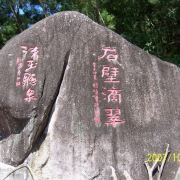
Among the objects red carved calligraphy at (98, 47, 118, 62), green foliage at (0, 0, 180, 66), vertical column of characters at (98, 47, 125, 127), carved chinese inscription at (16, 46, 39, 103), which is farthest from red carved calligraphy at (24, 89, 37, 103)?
green foliage at (0, 0, 180, 66)

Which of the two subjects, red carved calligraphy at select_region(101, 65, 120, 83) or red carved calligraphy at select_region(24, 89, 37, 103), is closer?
red carved calligraphy at select_region(24, 89, 37, 103)

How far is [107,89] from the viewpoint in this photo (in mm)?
4457

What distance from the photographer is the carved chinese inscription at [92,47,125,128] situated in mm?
4379

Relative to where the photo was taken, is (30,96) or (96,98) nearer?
(30,96)

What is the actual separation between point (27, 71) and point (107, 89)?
83 cm

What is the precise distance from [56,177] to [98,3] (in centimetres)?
538

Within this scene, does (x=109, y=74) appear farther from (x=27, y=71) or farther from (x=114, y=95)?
(x=27, y=71)

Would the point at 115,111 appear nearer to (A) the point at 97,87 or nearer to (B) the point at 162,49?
(A) the point at 97,87

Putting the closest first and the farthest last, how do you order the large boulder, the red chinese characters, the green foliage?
1. the large boulder
2. the red chinese characters
3. the green foliage

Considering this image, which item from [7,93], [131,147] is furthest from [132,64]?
[7,93]

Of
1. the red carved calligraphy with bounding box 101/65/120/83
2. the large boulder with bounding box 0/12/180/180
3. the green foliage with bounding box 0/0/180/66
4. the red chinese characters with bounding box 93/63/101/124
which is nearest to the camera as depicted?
the large boulder with bounding box 0/12/180/180

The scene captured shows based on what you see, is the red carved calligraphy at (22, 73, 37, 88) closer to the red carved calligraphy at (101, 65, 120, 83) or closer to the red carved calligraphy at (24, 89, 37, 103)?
the red carved calligraphy at (24, 89, 37, 103)

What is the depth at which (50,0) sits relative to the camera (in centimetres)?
1007

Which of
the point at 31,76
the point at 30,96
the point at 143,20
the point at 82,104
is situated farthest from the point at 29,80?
the point at 143,20
